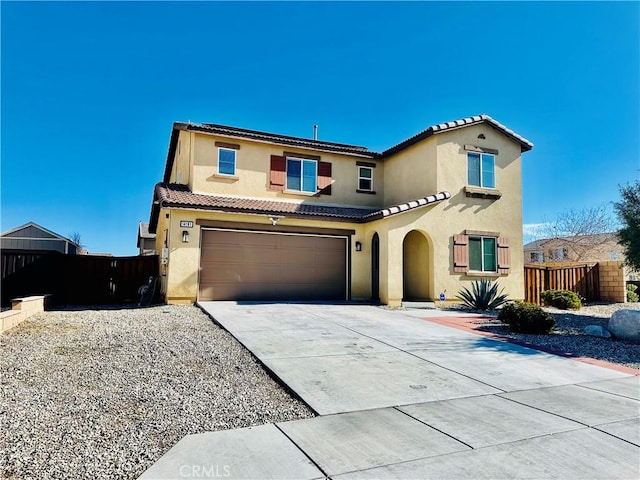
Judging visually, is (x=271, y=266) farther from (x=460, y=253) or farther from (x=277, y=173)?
(x=460, y=253)

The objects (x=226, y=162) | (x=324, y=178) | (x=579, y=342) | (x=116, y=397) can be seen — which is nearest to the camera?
(x=116, y=397)

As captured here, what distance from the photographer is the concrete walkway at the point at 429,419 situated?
3.11 meters

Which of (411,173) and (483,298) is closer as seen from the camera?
(483,298)

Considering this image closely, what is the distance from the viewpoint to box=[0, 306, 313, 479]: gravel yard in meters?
3.23

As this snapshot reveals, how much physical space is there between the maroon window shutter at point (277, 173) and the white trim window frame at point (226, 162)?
4.63ft

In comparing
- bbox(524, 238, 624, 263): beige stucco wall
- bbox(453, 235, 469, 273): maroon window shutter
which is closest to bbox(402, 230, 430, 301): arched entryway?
→ bbox(453, 235, 469, 273): maroon window shutter

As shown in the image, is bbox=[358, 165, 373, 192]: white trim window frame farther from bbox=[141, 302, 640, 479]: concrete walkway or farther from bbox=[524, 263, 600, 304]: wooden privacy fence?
bbox=[141, 302, 640, 479]: concrete walkway

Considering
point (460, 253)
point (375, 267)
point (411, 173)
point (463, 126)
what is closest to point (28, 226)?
point (375, 267)

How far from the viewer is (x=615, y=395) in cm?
502

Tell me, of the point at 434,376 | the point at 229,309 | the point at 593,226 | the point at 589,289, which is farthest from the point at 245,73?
the point at 593,226

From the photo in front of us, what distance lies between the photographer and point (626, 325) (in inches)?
344

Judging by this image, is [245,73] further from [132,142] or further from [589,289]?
[589,289]

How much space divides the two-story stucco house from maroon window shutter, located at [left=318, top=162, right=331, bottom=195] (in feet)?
0.17

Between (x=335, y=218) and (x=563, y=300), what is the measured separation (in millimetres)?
8730
